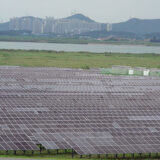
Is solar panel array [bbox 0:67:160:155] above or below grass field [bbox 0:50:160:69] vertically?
above

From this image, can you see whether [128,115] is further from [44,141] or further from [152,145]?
[44,141]

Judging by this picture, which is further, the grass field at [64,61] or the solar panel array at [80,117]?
the grass field at [64,61]

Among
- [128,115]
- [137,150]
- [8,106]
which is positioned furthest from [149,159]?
[8,106]

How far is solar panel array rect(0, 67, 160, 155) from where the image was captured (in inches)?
1123

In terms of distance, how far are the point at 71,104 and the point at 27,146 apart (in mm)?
9505

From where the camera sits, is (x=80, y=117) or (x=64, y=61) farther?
(x=64, y=61)

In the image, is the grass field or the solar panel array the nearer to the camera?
the solar panel array

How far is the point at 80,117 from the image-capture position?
32938mm

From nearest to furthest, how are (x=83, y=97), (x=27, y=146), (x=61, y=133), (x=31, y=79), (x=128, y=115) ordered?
(x=27, y=146)
(x=61, y=133)
(x=128, y=115)
(x=83, y=97)
(x=31, y=79)

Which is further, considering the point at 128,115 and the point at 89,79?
the point at 89,79

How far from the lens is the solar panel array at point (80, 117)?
28.5 metres

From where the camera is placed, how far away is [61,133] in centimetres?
2970

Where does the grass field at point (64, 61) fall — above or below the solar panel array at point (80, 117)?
below

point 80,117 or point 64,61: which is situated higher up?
point 80,117
